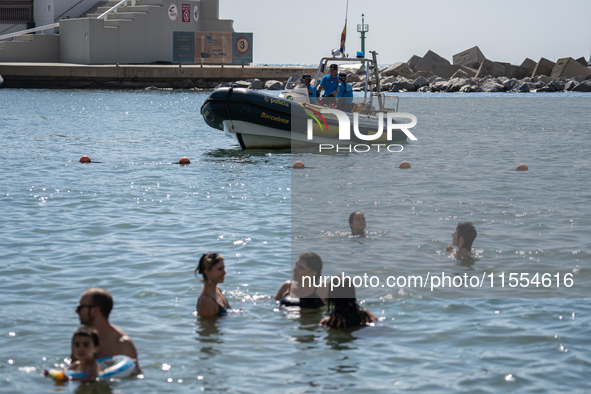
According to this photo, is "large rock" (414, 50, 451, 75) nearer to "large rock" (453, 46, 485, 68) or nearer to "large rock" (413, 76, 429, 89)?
"large rock" (453, 46, 485, 68)

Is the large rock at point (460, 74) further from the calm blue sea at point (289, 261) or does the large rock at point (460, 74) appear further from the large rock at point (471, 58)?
the calm blue sea at point (289, 261)

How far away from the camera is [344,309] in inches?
225

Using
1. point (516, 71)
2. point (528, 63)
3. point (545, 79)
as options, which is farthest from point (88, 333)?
point (528, 63)

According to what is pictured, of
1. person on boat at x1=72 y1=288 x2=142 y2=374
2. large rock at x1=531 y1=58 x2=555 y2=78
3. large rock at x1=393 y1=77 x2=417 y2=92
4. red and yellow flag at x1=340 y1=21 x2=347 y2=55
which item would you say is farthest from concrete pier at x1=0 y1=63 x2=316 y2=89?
person on boat at x1=72 y1=288 x2=142 y2=374

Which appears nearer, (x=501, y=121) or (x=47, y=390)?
(x=47, y=390)

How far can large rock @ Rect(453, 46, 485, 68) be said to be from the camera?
67812 mm

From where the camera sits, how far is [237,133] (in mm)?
16969

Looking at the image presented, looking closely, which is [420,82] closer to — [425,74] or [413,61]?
[425,74]

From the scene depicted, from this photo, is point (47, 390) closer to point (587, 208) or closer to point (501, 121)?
point (587, 208)

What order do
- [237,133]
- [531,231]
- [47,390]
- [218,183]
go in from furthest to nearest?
[237,133]
[218,183]
[531,231]
[47,390]

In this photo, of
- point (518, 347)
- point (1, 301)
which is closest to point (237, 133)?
point (1, 301)

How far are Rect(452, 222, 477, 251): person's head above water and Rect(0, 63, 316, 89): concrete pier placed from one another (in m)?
45.4

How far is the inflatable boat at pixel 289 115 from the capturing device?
1628cm

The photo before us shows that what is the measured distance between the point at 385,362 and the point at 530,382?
3.35 feet
